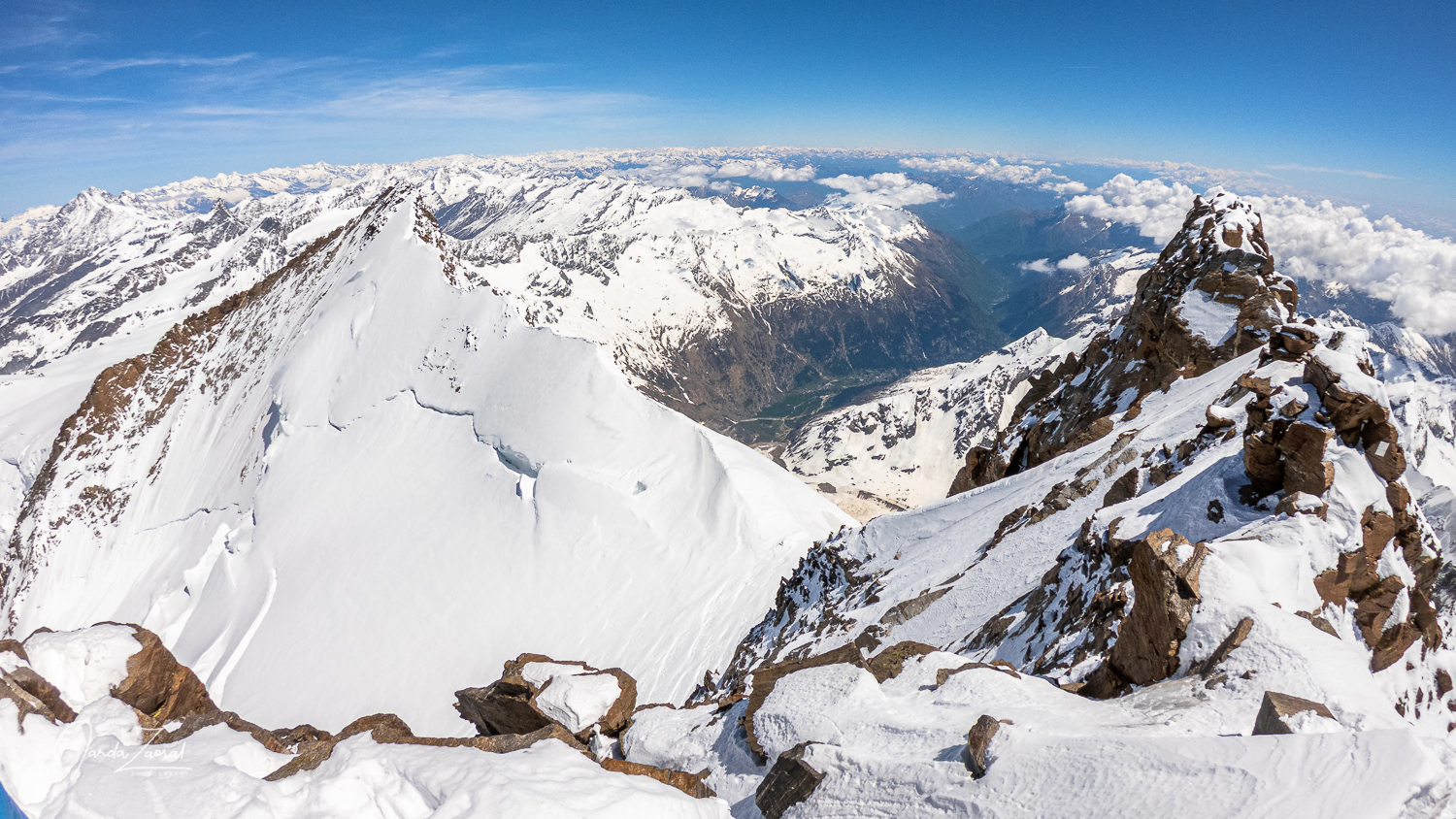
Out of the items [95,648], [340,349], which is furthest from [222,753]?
[340,349]

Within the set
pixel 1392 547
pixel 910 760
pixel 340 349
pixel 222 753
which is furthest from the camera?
pixel 340 349

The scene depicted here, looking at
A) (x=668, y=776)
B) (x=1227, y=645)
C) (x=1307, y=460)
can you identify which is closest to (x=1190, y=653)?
(x=1227, y=645)

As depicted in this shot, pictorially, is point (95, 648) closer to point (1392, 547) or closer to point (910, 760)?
point (910, 760)

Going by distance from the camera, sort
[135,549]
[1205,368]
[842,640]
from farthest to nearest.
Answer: [135,549] < [1205,368] < [842,640]

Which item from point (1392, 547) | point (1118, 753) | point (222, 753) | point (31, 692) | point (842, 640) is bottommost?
point (842, 640)

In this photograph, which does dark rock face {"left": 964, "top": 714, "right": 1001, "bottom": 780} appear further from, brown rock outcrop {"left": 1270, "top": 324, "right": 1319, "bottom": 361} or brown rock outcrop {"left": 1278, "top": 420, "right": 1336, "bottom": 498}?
brown rock outcrop {"left": 1270, "top": 324, "right": 1319, "bottom": 361}

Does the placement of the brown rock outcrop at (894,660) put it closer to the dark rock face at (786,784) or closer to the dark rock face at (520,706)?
the dark rock face at (786,784)

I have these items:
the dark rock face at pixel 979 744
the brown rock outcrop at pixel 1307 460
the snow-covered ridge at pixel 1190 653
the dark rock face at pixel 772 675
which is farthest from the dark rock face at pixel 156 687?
the brown rock outcrop at pixel 1307 460

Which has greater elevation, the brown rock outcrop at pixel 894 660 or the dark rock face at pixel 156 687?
the brown rock outcrop at pixel 894 660
